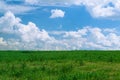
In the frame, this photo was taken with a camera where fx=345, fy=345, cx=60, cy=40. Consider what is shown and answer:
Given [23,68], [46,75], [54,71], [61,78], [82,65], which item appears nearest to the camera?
[61,78]

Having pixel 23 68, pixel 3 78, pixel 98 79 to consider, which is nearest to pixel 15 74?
pixel 3 78

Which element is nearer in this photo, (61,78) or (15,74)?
(61,78)

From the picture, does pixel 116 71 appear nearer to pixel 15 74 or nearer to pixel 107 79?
pixel 107 79

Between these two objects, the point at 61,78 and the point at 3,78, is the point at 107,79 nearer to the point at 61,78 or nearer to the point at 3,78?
the point at 61,78

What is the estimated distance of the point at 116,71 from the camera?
24.7m

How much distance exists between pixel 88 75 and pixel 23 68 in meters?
6.94

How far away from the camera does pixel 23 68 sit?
88.5 ft

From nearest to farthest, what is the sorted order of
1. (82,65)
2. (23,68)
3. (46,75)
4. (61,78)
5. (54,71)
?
(61,78)
(46,75)
(54,71)
(23,68)
(82,65)

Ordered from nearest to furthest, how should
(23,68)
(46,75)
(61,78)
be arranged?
(61,78)
(46,75)
(23,68)

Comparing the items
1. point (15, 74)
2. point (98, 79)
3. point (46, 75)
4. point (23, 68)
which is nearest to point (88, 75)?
point (98, 79)

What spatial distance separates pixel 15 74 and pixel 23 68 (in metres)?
3.75

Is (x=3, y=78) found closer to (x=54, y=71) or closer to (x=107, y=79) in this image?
(x=54, y=71)

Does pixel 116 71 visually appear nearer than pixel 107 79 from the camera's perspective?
No

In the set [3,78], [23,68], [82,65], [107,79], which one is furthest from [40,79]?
[82,65]
